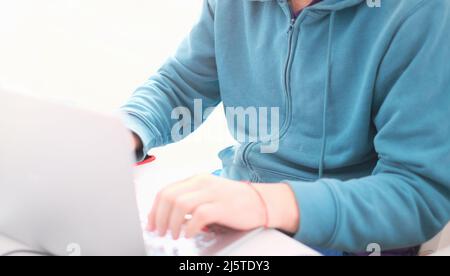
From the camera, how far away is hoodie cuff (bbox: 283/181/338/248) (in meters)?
0.47

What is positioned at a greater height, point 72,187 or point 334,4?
point 334,4

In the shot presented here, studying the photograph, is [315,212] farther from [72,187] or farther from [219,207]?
[72,187]

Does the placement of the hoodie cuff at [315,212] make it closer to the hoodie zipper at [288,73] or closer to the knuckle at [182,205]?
the knuckle at [182,205]

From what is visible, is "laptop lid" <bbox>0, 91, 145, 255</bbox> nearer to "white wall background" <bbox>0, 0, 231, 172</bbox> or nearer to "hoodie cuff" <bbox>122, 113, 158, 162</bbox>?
"hoodie cuff" <bbox>122, 113, 158, 162</bbox>

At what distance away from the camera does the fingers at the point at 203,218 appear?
0.43 metres

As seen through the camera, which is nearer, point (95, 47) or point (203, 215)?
point (203, 215)

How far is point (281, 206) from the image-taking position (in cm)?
47

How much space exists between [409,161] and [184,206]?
29 centimetres

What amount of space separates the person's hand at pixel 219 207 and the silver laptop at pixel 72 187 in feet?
0.07

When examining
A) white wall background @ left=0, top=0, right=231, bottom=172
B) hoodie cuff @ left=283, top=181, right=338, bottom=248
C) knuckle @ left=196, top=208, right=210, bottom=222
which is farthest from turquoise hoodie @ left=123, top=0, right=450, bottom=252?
white wall background @ left=0, top=0, right=231, bottom=172

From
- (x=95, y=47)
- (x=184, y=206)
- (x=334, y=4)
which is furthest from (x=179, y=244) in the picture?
(x=95, y=47)

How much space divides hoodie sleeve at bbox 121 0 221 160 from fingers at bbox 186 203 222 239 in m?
0.36

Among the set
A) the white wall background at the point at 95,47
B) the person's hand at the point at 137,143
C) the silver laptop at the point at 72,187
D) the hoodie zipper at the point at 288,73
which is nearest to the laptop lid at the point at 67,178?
the silver laptop at the point at 72,187
